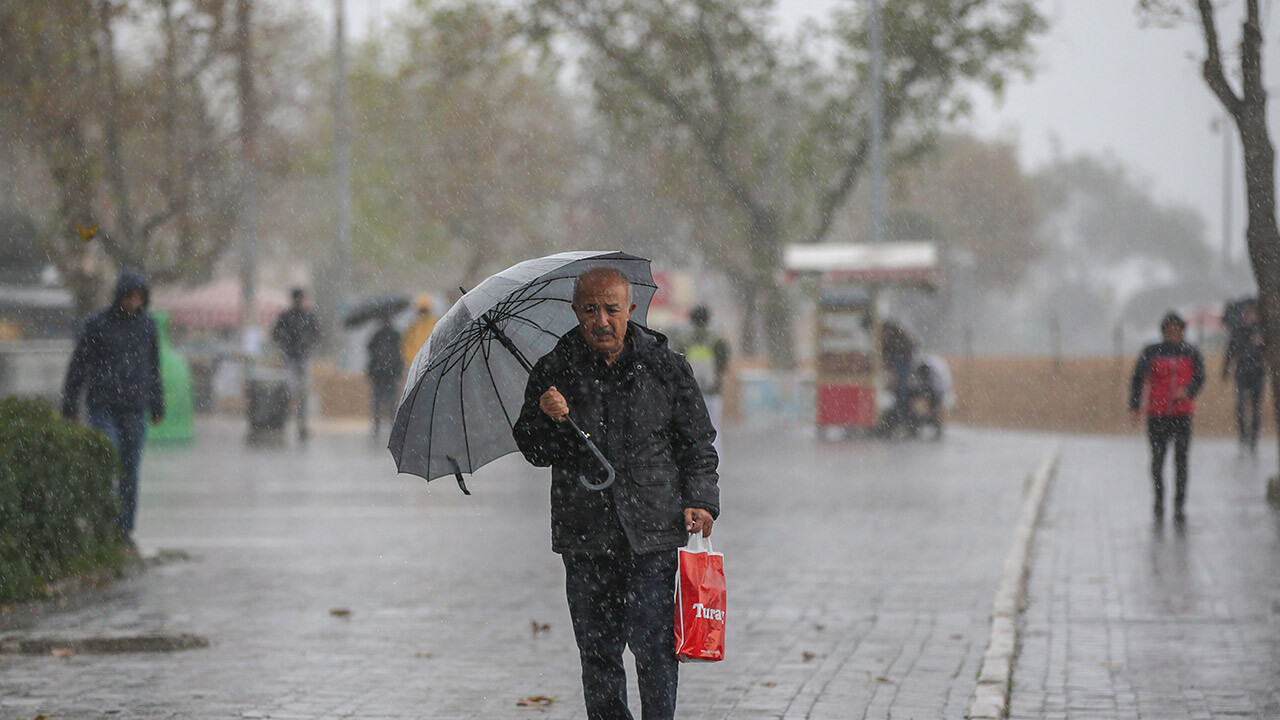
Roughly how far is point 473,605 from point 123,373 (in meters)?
3.14

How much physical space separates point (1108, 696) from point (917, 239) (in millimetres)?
52571

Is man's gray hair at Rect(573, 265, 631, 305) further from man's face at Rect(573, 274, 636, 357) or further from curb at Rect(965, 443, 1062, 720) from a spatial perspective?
curb at Rect(965, 443, 1062, 720)

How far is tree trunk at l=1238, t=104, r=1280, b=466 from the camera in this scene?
12.7 metres

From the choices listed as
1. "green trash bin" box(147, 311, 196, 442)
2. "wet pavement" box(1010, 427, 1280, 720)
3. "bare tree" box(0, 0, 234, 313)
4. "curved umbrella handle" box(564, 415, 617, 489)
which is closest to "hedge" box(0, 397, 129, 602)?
"curved umbrella handle" box(564, 415, 617, 489)

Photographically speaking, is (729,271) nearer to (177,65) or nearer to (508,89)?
(508,89)

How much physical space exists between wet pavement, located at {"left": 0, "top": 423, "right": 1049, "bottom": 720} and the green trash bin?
557 centimetres

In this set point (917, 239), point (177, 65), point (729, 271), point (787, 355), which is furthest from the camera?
point (917, 239)

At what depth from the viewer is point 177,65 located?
990 inches

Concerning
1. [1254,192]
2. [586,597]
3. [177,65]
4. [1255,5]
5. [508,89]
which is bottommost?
[586,597]

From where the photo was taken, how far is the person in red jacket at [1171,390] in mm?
13078

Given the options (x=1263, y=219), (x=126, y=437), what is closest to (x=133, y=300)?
(x=126, y=437)

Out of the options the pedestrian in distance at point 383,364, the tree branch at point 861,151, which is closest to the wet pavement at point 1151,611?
the pedestrian in distance at point 383,364

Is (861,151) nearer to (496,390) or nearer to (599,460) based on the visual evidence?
(496,390)

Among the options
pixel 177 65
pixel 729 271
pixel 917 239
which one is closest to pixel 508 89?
pixel 729 271
